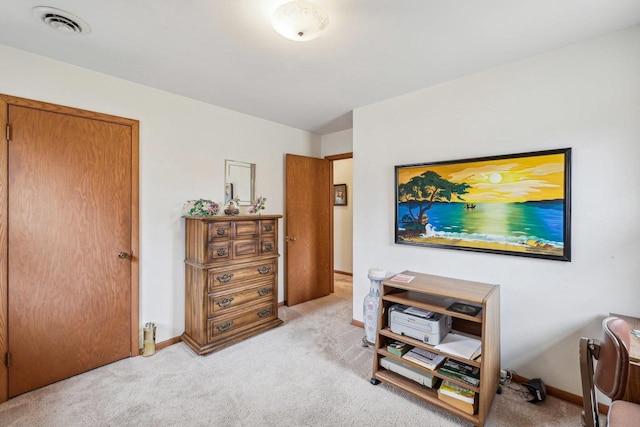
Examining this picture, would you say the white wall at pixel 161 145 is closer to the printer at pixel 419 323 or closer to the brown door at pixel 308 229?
the brown door at pixel 308 229

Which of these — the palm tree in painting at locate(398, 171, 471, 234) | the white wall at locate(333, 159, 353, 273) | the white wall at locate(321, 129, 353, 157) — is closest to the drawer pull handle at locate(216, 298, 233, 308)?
the palm tree in painting at locate(398, 171, 471, 234)

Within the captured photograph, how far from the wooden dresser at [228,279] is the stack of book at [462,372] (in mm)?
1793

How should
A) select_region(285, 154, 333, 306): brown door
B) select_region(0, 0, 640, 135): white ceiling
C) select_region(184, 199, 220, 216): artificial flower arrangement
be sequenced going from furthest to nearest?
select_region(285, 154, 333, 306): brown door → select_region(184, 199, 220, 216): artificial flower arrangement → select_region(0, 0, 640, 135): white ceiling

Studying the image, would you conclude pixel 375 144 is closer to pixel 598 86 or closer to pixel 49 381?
pixel 598 86

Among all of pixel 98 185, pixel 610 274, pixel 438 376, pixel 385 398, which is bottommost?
pixel 385 398

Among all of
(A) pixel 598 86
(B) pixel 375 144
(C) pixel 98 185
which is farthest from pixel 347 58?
(C) pixel 98 185

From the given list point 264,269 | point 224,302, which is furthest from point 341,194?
point 224,302

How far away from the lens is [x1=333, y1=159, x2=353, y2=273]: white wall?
556 cm

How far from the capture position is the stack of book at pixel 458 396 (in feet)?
5.81

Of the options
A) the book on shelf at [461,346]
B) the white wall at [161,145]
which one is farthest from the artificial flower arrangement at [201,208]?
the book on shelf at [461,346]

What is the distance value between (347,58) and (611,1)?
4.85ft

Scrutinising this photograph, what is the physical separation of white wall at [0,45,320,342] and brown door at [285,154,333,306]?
838mm

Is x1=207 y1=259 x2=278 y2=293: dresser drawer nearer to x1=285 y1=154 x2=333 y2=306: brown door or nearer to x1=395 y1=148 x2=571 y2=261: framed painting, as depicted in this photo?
x1=285 y1=154 x2=333 y2=306: brown door

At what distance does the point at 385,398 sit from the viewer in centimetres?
202
